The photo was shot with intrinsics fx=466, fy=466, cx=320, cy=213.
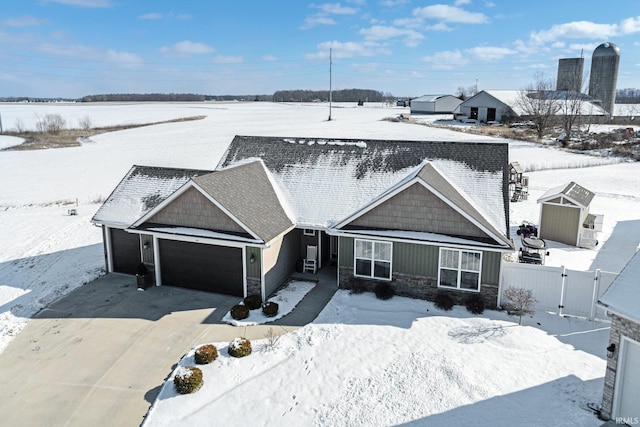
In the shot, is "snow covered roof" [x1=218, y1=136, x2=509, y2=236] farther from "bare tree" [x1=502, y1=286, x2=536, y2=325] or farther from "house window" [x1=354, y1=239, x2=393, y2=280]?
"bare tree" [x1=502, y1=286, x2=536, y2=325]

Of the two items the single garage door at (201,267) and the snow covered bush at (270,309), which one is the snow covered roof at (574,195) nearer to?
the snow covered bush at (270,309)

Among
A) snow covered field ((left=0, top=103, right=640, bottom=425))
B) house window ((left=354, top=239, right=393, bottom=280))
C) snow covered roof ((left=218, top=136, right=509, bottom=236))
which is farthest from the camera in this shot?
snow covered roof ((left=218, top=136, right=509, bottom=236))

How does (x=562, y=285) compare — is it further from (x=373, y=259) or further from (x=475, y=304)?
(x=373, y=259)

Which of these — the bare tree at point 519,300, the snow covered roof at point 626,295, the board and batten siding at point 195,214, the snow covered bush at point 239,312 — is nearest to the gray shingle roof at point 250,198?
the board and batten siding at point 195,214

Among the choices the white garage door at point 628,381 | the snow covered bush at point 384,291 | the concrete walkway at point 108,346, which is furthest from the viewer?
the snow covered bush at point 384,291

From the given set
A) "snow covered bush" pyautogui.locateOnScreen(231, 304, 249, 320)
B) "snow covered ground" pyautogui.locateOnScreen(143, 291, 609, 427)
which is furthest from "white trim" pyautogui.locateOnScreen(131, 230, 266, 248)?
"snow covered ground" pyautogui.locateOnScreen(143, 291, 609, 427)

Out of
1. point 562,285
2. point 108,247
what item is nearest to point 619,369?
point 562,285

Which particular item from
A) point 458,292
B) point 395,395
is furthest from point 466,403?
point 458,292
